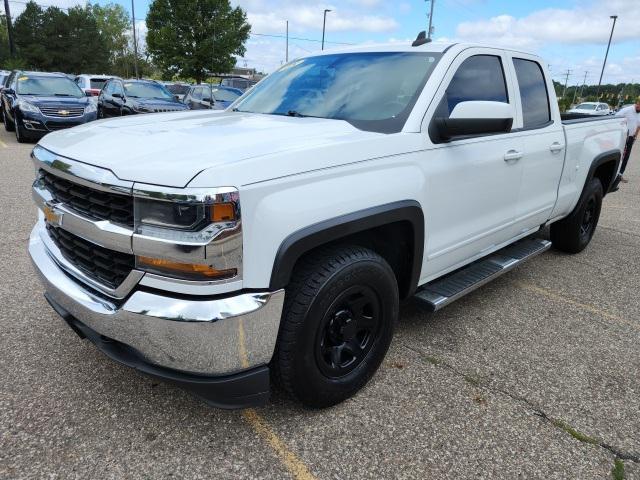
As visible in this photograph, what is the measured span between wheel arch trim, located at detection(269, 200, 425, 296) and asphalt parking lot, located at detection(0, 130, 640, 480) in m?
0.74

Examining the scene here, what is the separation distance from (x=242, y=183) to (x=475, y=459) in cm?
163

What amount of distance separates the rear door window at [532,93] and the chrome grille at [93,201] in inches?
116

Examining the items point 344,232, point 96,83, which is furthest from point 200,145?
point 96,83

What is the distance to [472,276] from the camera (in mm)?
3447

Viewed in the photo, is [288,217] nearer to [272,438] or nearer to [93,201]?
[93,201]

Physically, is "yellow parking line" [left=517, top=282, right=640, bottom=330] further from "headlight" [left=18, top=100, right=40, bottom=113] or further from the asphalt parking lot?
"headlight" [left=18, top=100, right=40, bottom=113]

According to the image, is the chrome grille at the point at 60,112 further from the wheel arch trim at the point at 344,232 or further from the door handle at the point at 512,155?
the wheel arch trim at the point at 344,232

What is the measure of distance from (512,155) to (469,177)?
588 mm

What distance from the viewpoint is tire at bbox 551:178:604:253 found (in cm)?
491

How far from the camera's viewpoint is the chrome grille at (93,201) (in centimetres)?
197

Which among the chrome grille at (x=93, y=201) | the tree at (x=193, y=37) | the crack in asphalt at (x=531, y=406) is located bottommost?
the crack in asphalt at (x=531, y=406)

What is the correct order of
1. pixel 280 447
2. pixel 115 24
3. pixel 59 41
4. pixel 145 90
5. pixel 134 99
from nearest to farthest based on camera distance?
1. pixel 280 447
2. pixel 134 99
3. pixel 145 90
4. pixel 59 41
5. pixel 115 24

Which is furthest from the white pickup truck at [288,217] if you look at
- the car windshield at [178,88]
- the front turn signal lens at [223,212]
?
the car windshield at [178,88]

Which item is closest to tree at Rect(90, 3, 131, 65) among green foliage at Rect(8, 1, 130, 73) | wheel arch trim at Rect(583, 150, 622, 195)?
green foliage at Rect(8, 1, 130, 73)
